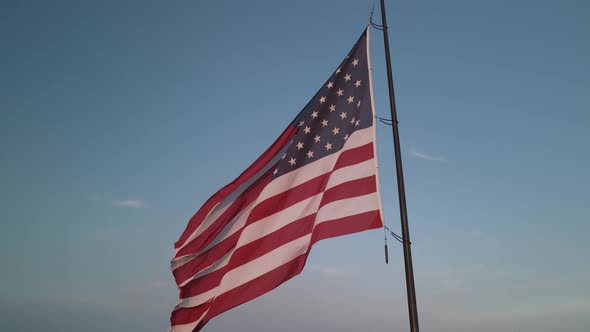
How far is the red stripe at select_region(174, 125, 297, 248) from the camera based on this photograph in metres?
12.5

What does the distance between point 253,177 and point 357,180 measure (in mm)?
3168

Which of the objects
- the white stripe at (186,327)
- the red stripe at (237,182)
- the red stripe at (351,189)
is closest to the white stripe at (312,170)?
the red stripe at (351,189)

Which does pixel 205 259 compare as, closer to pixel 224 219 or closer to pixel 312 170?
pixel 224 219

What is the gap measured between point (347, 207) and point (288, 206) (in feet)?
5.40

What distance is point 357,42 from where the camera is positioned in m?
11.9

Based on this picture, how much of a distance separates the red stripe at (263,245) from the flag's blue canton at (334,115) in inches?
64.0

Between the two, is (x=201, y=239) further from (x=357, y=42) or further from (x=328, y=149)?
(x=357, y=42)

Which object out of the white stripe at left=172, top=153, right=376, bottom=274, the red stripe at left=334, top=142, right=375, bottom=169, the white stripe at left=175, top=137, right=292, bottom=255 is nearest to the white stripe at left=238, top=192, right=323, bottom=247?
the white stripe at left=172, top=153, right=376, bottom=274

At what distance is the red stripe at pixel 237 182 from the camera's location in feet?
41.2

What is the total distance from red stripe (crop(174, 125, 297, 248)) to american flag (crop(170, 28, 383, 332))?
0.03 m

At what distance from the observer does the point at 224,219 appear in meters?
12.5

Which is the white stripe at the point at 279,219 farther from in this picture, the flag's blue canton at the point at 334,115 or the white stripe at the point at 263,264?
the flag's blue canton at the point at 334,115

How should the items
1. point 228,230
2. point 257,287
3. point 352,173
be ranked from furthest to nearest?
1. point 228,230
2. point 352,173
3. point 257,287

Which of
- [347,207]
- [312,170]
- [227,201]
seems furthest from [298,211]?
[227,201]
